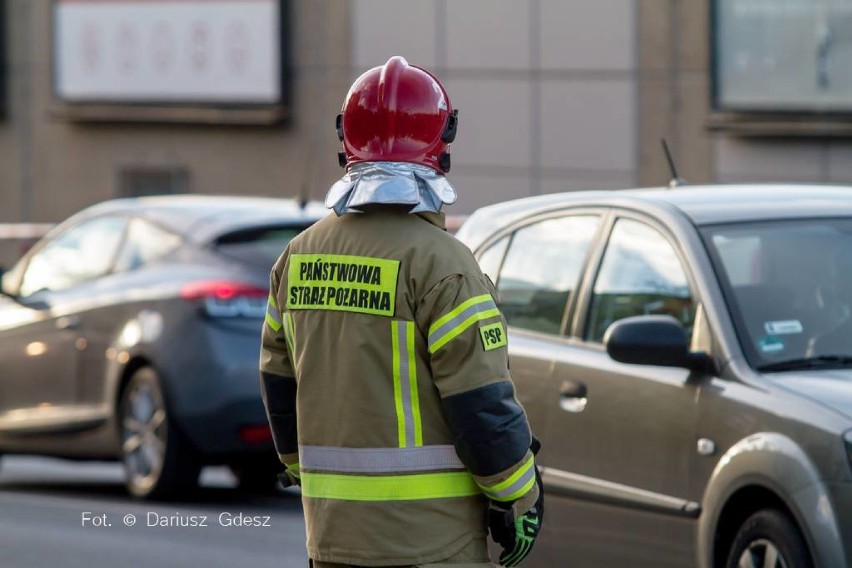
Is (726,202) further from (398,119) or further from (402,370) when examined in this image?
(402,370)

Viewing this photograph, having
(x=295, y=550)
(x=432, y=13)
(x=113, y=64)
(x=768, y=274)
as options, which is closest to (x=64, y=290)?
(x=295, y=550)

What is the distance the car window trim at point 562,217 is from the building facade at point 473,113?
10.3 meters

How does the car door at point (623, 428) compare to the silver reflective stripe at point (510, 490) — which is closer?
the silver reflective stripe at point (510, 490)

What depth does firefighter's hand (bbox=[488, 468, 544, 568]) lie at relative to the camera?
3.68 metres

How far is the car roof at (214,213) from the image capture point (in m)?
10.0

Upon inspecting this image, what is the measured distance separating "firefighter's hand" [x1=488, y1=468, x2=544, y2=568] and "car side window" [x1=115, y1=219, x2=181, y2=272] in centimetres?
651

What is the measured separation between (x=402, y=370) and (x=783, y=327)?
233 cm

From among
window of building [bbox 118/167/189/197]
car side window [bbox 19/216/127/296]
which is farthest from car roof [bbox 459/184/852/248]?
window of building [bbox 118/167/189/197]

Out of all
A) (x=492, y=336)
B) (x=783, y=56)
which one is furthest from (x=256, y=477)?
(x=783, y=56)

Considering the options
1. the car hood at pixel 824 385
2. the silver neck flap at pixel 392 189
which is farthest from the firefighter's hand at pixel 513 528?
the car hood at pixel 824 385

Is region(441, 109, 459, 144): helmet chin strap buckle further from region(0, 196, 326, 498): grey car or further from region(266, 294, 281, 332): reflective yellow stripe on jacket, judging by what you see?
region(0, 196, 326, 498): grey car

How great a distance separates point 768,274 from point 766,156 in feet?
39.5

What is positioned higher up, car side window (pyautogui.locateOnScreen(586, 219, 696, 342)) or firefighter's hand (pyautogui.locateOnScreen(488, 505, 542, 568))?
car side window (pyautogui.locateOnScreen(586, 219, 696, 342))

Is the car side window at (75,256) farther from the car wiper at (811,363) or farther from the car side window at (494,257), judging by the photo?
the car wiper at (811,363)
